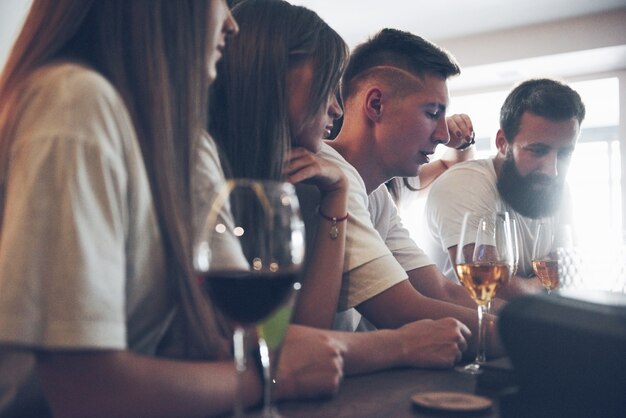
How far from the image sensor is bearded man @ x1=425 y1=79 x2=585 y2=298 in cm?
250

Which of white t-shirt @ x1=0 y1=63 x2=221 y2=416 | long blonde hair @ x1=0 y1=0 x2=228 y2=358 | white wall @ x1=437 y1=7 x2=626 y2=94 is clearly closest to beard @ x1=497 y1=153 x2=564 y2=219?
long blonde hair @ x1=0 y1=0 x2=228 y2=358

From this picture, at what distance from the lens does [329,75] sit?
1.45 m

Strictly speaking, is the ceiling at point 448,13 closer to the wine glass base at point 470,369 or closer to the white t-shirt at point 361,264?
the white t-shirt at point 361,264

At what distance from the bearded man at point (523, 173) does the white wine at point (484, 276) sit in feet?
4.33

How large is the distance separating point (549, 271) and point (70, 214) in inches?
41.1

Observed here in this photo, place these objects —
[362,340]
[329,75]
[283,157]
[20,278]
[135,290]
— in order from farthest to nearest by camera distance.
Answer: [329,75] → [283,157] → [362,340] → [135,290] → [20,278]

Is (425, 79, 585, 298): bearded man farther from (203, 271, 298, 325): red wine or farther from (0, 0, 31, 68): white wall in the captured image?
(0, 0, 31, 68): white wall

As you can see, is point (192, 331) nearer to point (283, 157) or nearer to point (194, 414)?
point (194, 414)

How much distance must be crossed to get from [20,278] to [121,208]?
121 mm

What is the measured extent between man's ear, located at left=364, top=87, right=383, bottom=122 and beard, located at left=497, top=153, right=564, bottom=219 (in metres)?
0.79

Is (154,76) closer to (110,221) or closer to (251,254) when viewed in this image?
(110,221)

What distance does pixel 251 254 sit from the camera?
55 centimetres

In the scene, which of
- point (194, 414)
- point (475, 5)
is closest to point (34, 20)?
point (194, 414)

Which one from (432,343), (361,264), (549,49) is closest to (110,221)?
(432,343)
